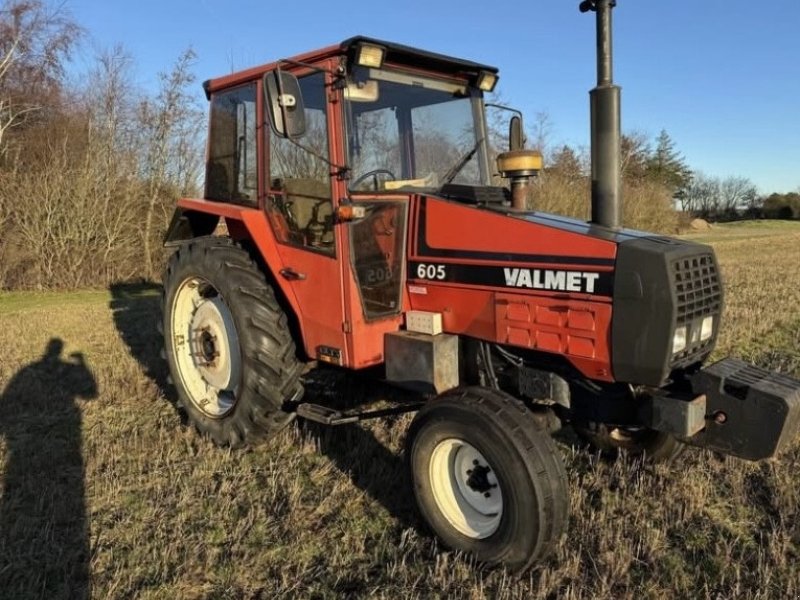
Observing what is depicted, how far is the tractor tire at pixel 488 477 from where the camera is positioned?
8.99ft

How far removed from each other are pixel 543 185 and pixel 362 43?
1653cm

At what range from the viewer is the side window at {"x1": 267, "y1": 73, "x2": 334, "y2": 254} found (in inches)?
143

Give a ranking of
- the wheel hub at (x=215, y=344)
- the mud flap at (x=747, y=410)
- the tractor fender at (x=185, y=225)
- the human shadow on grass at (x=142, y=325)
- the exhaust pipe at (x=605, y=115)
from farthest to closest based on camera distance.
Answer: the human shadow on grass at (x=142, y=325)
the tractor fender at (x=185, y=225)
the wheel hub at (x=215, y=344)
the exhaust pipe at (x=605, y=115)
the mud flap at (x=747, y=410)

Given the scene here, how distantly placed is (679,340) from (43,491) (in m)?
3.42

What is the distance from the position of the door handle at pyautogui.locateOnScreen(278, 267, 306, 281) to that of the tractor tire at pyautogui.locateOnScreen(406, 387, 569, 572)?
4.09 feet

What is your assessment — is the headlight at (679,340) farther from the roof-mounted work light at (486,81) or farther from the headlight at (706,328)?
the roof-mounted work light at (486,81)

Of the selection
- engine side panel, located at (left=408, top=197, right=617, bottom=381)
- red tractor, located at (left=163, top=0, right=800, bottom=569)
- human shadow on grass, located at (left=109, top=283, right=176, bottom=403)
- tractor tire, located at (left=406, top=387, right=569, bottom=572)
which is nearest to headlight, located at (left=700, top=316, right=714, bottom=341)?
red tractor, located at (left=163, top=0, right=800, bottom=569)

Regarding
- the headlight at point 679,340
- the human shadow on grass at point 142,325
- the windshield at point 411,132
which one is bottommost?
the human shadow on grass at point 142,325

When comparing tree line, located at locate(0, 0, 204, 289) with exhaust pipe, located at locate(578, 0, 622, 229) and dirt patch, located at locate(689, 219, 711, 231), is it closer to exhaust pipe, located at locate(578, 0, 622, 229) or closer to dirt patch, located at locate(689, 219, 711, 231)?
exhaust pipe, located at locate(578, 0, 622, 229)

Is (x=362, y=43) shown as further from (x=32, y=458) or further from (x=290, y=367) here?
(x=32, y=458)

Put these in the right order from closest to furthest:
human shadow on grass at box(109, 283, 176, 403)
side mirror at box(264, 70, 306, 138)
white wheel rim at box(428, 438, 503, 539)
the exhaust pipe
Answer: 1. white wheel rim at box(428, 438, 503, 539)
2. side mirror at box(264, 70, 306, 138)
3. the exhaust pipe
4. human shadow on grass at box(109, 283, 176, 403)

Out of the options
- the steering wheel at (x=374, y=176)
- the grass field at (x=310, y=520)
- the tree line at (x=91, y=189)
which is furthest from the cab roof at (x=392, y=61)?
the tree line at (x=91, y=189)

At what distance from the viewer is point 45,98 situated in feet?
56.4

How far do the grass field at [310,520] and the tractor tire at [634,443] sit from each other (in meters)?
0.09
